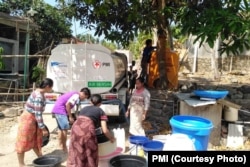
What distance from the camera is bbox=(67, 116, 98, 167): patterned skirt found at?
4.36m

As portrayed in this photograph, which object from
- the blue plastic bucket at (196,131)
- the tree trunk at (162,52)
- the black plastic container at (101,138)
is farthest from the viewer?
the tree trunk at (162,52)

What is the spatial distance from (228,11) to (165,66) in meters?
4.90

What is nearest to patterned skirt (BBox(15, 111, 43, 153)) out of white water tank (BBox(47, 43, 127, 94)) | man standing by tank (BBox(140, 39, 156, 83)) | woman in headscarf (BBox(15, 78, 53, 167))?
woman in headscarf (BBox(15, 78, 53, 167))

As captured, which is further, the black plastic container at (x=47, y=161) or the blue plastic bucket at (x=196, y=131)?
the black plastic container at (x=47, y=161)

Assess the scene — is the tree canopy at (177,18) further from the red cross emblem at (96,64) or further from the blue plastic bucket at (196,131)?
the blue plastic bucket at (196,131)

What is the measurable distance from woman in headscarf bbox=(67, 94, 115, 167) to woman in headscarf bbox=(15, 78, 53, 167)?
104 centimetres

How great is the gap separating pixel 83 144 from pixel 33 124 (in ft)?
4.66

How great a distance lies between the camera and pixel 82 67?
24.9 ft

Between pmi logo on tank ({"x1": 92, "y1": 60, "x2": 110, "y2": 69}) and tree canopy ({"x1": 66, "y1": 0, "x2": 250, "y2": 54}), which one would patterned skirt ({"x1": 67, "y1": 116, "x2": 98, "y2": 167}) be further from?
pmi logo on tank ({"x1": 92, "y1": 60, "x2": 110, "y2": 69})

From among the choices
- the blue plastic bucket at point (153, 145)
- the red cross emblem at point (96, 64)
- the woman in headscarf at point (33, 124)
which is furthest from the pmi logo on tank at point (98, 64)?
the blue plastic bucket at point (153, 145)

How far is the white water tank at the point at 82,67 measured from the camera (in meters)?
7.54

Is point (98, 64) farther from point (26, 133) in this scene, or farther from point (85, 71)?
point (26, 133)

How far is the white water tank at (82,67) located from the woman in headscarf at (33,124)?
89.9 inches

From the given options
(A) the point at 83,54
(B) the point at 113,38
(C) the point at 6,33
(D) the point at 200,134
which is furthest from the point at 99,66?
(C) the point at 6,33
